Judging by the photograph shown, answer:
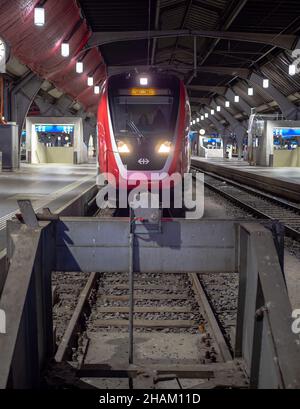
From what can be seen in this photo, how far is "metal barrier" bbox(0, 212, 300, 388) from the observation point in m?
3.05

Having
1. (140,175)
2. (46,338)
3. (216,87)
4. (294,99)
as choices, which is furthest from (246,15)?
(216,87)

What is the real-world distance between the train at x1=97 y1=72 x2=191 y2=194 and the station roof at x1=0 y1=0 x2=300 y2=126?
147 cm

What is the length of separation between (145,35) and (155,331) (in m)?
16.4

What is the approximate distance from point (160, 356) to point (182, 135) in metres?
6.28

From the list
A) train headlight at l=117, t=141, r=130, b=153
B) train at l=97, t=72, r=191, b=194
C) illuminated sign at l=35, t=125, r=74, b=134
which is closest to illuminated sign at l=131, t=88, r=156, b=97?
train at l=97, t=72, r=191, b=194

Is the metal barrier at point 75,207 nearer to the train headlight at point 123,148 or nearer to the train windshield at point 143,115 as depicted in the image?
the train headlight at point 123,148

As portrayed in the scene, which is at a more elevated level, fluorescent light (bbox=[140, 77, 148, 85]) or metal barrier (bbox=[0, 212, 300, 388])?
fluorescent light (bbox=[140, 77, 148, 85])

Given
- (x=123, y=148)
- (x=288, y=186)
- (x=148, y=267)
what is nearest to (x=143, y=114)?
(x=123, y=148)

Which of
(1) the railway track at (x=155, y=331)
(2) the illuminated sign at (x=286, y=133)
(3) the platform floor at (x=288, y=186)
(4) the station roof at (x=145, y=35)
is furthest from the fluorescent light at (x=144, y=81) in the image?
(2) the illuminated sign at (x=286, y=133)

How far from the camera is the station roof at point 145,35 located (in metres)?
15.2

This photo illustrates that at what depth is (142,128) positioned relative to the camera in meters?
10.0

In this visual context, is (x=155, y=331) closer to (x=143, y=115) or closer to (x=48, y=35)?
(x=143, y=115)

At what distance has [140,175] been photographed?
9.78 meters

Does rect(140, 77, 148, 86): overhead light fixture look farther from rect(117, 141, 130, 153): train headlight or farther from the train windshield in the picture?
rect(117, 141, 130, 153): train headlight
